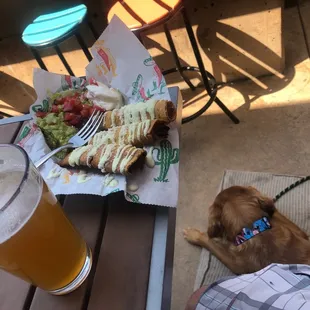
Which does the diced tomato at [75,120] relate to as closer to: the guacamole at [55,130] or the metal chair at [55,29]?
the guacamole at [55,130]

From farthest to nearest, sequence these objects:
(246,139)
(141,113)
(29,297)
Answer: (246,139)
(141,113)
(29,297)

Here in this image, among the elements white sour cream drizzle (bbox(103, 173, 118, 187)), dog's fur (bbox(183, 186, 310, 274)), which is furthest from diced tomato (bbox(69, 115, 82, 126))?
dog's fur (bbox(183, 186, 310, 274))

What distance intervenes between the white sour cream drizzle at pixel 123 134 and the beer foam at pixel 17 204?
0.99 feet

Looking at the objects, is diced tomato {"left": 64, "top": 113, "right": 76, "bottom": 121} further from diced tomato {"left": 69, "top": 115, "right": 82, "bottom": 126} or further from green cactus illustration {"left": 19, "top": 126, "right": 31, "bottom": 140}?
green cactus illustration {"left": 19, "top": 126, "right": 31, "bottom": 140}

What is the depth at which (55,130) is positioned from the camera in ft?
3.30

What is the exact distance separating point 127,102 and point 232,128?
3.55 ft

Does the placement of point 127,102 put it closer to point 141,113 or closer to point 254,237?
point 141,113

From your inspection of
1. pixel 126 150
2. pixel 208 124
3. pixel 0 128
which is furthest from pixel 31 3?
pixel 126 150

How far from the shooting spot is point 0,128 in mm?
1165

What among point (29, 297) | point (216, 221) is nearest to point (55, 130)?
point (29, 297)

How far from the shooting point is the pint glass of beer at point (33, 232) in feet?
2.03

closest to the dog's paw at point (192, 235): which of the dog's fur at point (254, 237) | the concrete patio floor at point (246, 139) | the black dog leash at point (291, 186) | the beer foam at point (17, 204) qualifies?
the concrete patio floor at point (246, 139)

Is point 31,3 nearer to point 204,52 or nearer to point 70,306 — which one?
point 204,52

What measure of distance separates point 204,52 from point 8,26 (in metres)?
1.08
